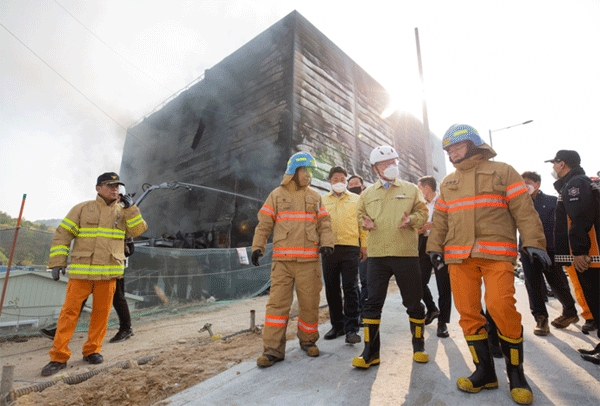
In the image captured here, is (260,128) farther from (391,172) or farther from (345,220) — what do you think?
(391,172)

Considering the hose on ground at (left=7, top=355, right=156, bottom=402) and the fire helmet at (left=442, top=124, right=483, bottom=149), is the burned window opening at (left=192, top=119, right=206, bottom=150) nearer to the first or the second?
the hose on ground at (left=7, top=355, right=156, bottom=402)

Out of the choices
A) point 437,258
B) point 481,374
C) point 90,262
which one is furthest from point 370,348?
point 90,262

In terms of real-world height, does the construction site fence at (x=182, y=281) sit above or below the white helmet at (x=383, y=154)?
below

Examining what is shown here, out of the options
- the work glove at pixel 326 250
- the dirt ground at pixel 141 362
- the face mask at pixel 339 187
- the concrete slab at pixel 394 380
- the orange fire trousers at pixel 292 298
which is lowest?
the dirt ground at pixel 141 362

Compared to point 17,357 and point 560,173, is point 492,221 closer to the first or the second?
point 560,173

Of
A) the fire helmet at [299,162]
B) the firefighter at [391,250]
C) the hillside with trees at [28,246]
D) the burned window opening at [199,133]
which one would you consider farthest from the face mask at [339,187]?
the burned window opening at [199,133]

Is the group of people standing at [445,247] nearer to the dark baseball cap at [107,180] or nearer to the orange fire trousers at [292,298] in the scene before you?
the orange fire trousers at [292,298]

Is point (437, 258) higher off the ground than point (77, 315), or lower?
higher

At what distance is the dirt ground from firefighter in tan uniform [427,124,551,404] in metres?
1.83

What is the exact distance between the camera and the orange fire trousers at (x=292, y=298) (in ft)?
9.05

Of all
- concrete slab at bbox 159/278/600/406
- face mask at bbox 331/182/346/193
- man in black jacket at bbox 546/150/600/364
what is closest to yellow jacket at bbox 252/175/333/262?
face mask at bbox 331/182/346/193

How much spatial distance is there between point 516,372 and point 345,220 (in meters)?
2.08

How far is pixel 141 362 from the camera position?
2975 millimetres

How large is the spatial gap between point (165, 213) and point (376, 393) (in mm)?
14428
